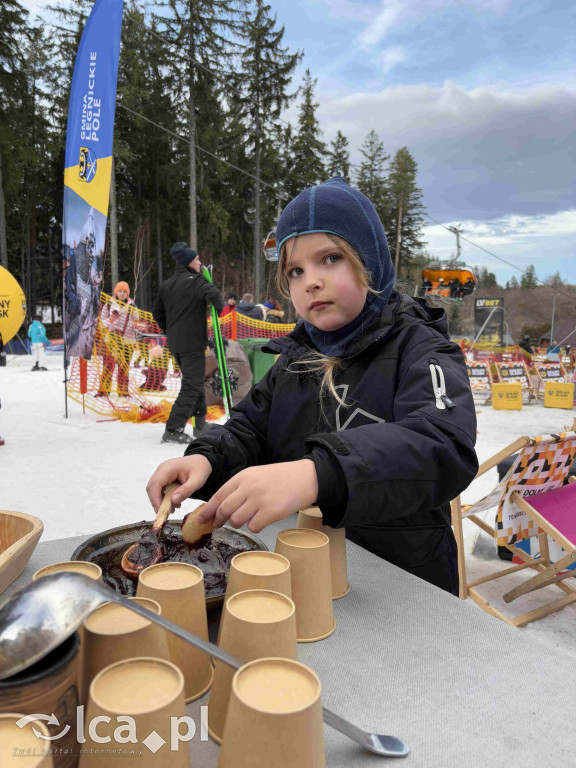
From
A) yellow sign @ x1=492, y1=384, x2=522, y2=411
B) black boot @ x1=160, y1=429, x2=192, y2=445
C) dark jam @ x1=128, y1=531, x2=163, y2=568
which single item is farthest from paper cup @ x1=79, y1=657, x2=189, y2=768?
yellow sign @ x1=492, y1=384, x2=522, y2=411

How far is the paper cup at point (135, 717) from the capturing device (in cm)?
48

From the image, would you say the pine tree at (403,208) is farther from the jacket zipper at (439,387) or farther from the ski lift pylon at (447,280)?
the jacket zipper at (439,387)

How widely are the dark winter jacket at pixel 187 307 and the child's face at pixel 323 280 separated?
14.0 ft

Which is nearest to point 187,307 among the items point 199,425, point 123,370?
point 199,425

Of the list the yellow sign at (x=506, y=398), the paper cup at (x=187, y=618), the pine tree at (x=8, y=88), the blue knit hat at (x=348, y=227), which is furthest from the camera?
the pine tree at (x=8, y=88)

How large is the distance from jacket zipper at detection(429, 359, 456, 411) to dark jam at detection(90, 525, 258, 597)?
52cm

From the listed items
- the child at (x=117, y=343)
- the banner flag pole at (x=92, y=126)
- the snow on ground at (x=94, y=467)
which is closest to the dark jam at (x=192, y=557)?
the snow on ground at (x=94, y=467)

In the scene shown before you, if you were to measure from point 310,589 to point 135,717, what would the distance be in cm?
44

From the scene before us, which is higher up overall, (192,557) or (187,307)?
(187,307)

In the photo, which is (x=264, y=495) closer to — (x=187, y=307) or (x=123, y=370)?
(x=187, y=307)

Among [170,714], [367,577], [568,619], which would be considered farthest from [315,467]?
[568,619]

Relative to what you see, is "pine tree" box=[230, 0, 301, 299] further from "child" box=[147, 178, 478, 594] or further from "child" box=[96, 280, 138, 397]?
"child" box=[147, 178, 478, 594]

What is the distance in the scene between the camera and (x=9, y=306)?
8.05m

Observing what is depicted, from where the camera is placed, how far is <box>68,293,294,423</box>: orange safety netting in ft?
23.9
